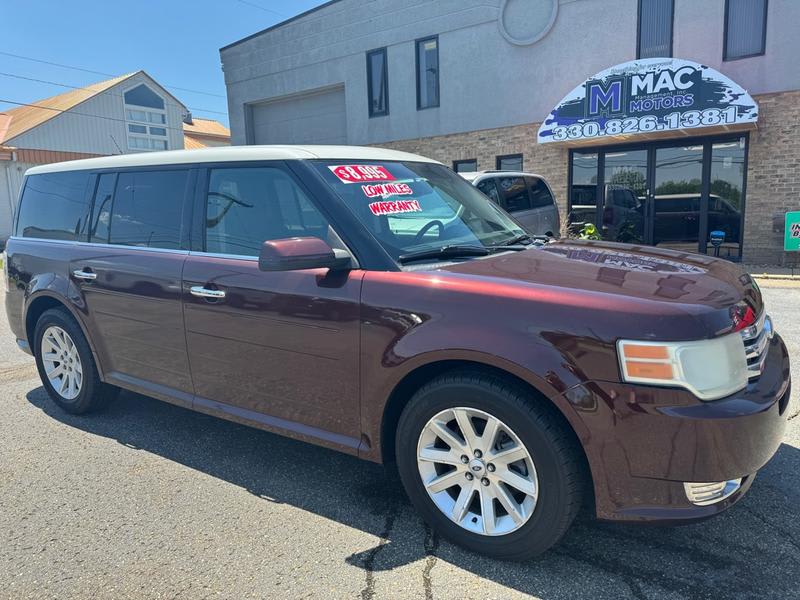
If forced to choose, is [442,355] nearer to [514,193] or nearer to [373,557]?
[373,557]

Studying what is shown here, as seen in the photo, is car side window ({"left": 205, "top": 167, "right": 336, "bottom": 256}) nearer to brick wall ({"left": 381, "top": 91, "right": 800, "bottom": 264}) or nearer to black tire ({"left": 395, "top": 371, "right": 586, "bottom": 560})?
black tire ({"left": 395, "top": 371, "right": 586, "bottom": 560})

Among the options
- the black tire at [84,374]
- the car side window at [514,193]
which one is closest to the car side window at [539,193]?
the car side window at [514,193]

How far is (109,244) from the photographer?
4082 millimetres

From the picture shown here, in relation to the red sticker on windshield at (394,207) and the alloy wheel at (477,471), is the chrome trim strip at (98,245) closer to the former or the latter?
the red sticker on windshield at (394,207)

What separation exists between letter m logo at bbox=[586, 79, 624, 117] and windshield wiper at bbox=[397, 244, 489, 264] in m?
10.3

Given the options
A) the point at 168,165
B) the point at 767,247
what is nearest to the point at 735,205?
the point at 767,247

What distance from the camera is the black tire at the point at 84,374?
4324 millimetres

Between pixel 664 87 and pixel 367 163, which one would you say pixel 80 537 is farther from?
pixel 664 87

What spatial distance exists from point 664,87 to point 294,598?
11.7 metres

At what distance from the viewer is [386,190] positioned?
3342 millimetres

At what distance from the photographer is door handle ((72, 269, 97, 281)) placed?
4.08 m

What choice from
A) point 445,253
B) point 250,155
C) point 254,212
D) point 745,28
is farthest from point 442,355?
point 745,28

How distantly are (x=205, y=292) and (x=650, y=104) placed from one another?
35.5 feet

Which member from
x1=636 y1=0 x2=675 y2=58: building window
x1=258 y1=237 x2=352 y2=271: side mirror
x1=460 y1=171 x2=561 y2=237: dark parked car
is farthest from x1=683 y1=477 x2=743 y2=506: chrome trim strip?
x1=636 y1=0 x2=675 y2=58: building window
